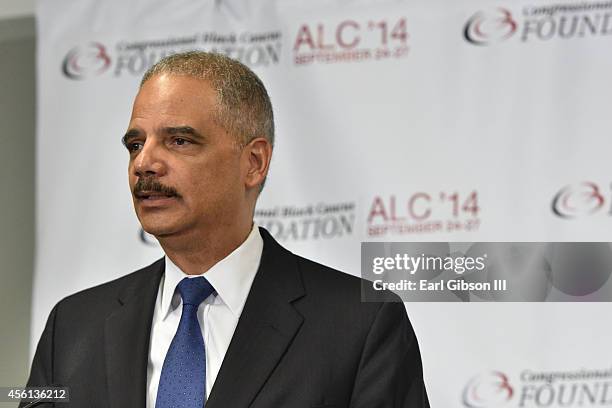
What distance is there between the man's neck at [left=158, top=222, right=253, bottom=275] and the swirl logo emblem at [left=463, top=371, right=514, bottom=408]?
3.37 feet

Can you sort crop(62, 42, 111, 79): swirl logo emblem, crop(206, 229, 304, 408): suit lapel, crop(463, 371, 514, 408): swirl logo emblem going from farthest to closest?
crop(62, 42, 111, 79): swirl logo emblem, crop(463, 371, 514, 408): swirl logo emblem, crop(206, 229, 304, 408): suit lapel

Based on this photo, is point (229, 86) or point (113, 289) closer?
point (229, 86)

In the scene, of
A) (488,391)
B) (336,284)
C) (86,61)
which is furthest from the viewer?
(86,61)

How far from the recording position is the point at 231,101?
1.36 meters

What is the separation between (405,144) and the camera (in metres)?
2.34

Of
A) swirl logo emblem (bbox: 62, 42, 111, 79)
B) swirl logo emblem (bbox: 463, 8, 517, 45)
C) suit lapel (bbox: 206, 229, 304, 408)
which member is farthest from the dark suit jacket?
swirl logo emblem (bbox: 62, 42, 111, 79)

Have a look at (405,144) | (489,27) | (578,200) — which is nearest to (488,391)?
(578,200)

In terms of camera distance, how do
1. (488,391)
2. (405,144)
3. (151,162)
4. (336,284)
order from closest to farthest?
(151,162) → (336,284) → (488,391) → (405,144)

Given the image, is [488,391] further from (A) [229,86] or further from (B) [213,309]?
(A) [229,86]

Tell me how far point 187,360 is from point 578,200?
4.08 ft

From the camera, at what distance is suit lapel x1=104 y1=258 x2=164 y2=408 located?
1.30 meters

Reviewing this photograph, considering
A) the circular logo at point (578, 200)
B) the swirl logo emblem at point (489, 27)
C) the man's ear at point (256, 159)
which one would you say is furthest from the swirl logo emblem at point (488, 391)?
the man's ear at point (256, 159)

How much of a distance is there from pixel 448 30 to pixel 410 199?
42 centimetres

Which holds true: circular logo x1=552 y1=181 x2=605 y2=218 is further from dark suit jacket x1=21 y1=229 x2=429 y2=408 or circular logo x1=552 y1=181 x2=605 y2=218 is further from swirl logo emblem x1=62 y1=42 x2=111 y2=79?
swirl logo emblem x1=62 y1=42 x2=111 y2=79
